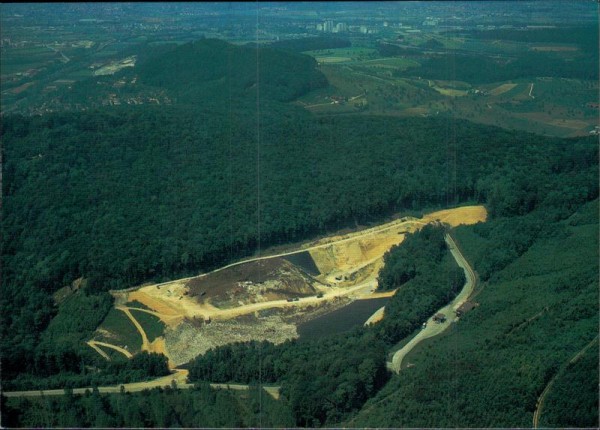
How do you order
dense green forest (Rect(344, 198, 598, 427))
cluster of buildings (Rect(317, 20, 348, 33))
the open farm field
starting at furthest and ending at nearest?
1. the open farm field
2. cluster of buildings (Rect(317, 20, 348, 33))
3. dense green forest (Rect(344, 198, 598, 427))

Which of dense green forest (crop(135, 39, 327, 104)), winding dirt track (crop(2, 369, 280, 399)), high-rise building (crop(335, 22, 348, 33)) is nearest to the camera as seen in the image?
winding dirt track (crop(2, 369, 280, 399))

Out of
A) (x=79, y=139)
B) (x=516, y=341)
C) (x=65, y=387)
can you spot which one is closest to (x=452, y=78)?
(x=79, y=139)

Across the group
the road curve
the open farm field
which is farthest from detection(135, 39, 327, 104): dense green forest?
the road curve

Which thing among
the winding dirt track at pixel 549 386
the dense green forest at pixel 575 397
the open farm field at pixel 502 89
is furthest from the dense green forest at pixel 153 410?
the open farm field at pixel 502 89

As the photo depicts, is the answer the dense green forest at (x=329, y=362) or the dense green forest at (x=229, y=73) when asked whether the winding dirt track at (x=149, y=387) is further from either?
the dense green forest at (x=229, y=73)

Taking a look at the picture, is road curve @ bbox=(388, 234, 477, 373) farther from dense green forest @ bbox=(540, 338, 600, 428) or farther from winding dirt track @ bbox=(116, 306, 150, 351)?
winding dirt track @ bbox=(116, 306, 150, 351)

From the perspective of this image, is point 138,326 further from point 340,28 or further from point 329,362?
point 340,28

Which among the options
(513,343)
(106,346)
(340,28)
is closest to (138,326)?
(106,346)

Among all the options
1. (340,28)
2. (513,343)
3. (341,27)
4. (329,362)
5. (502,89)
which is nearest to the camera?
(329,362)

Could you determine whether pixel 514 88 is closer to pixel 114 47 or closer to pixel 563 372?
pixel 114 47
